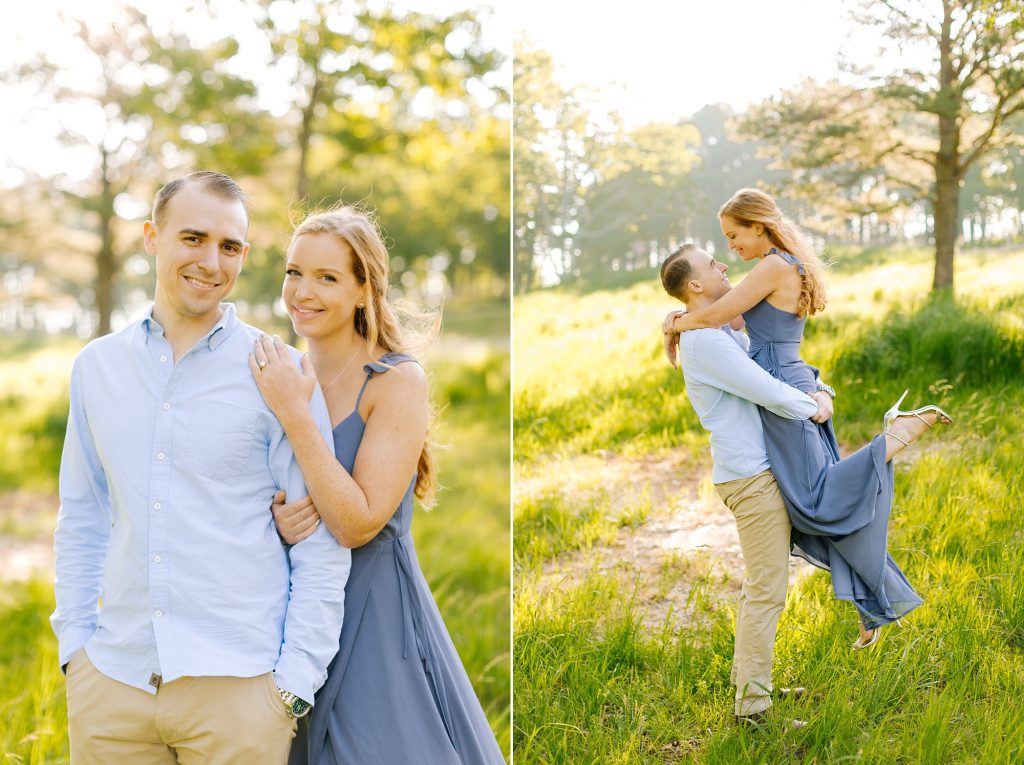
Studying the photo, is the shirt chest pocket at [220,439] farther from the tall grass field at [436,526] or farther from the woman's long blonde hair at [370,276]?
the tall grass field at [436,526]

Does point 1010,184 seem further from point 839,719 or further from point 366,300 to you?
point 366,300

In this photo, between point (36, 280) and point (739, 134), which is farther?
point (36, 280)

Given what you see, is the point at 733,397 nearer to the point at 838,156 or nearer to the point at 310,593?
the point at 838,156

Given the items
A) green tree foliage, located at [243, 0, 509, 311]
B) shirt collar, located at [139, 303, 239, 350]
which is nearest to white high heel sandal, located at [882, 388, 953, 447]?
shirt collar, located at [139, 303, 239, 350]

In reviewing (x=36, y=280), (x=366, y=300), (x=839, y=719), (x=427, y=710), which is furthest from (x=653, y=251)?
(x=36, y=280)

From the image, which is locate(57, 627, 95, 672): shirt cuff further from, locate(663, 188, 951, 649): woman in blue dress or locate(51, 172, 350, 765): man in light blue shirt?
locate(663, 188, 951, 649): woman in blue dress

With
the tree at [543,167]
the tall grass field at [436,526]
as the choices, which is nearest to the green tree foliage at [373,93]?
the tall grass field at [436,526]

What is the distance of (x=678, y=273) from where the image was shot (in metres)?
2.76

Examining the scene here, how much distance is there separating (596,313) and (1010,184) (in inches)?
55.7

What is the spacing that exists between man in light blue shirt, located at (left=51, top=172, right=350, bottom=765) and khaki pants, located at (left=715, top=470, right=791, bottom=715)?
1165mm

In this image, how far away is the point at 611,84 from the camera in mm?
3469

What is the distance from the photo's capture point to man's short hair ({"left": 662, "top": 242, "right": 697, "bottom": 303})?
2.75 meters

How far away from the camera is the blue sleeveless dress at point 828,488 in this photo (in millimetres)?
2562

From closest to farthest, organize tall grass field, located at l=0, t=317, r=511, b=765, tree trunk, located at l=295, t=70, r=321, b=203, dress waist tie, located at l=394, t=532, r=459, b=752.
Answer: dress waist tie, located at l=394, t=532, r=459, b=752 < tall grass field, located at l=0, t=317, r=511, b=765 < tree trunk, located at l=295, t=70, r=321, b=203
